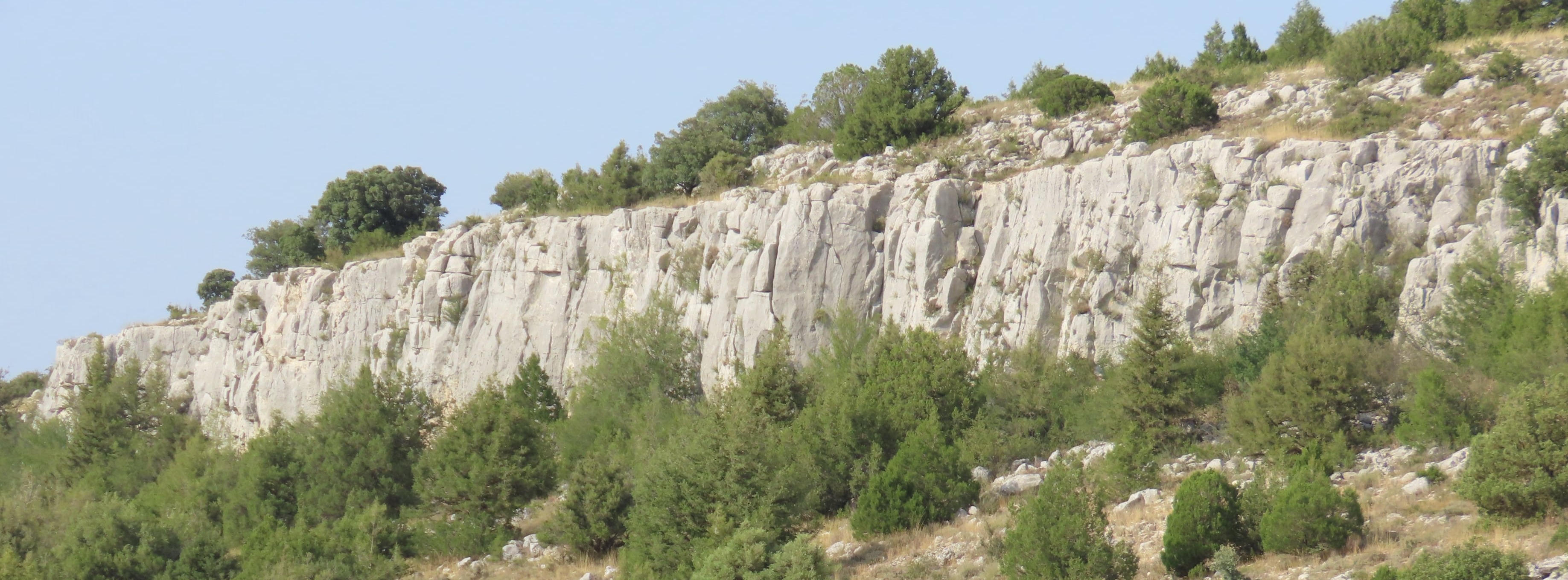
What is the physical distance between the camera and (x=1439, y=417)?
79.7 ft

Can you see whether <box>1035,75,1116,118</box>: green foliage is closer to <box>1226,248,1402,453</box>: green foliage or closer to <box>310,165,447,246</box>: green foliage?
<box>1226,248,1402,453</box>: green foliage

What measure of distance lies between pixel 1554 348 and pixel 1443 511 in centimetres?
509

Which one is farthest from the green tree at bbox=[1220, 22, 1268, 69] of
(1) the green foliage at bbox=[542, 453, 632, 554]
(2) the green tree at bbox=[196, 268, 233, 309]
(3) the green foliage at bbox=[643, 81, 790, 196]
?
(2) the green tree at bbox=[196, 268, 233, 309]

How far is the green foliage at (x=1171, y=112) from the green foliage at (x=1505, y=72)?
23.9 ft

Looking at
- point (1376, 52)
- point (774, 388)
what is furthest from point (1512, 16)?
point (774, 388)

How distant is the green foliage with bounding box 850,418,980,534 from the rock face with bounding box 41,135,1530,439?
257 inches

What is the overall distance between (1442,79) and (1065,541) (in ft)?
72.5

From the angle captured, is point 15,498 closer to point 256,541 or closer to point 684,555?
point 256,541

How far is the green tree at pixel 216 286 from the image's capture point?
74312mm

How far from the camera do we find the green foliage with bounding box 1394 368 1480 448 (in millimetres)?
24219

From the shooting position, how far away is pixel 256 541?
31469mm

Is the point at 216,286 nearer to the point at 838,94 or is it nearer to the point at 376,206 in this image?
the point at 376,206

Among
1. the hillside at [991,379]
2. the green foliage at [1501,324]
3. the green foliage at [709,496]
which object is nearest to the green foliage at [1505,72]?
the hillside at [991,379]

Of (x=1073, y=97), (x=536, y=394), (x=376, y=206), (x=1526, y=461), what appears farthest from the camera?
(x=376, y=206)
